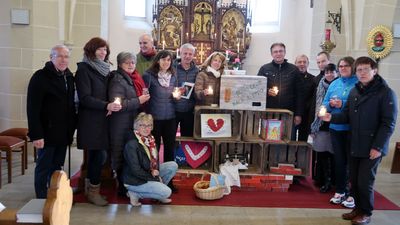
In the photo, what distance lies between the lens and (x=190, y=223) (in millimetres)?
3330

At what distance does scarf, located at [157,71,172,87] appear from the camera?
3.91m

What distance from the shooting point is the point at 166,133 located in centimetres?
400

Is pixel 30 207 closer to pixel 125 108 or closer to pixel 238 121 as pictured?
pixel 125 108

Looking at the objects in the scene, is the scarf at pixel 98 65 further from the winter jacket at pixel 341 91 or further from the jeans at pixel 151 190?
the winter jacket at pixel 341 91

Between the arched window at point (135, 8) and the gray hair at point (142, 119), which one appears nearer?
the gray hair at point (142, 119)

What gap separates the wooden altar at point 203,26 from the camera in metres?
8.08

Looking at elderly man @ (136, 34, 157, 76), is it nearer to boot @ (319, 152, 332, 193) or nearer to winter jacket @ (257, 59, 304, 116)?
winter jacket @ (257, 59, 304, 116)

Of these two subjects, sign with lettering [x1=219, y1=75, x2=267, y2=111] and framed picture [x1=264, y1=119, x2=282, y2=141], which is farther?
framed picture [x1=264, y1=119, x2=282, y2=141]

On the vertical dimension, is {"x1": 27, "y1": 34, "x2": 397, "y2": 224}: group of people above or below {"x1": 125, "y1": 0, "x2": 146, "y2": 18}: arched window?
below

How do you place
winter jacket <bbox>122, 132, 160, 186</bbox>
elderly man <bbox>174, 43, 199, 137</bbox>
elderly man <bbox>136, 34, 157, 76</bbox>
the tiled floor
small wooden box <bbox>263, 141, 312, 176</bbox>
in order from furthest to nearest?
small wooden box <bbox>263, 141, 312, 176</bbox>, elderly man <bbox>136, 34, 157, 76</bbox>, elderly man <bbox>174, 43, 199, 137</bbox>, winter jacket <bbox>122, 132, 160, 186</bbox>, the tiled floor

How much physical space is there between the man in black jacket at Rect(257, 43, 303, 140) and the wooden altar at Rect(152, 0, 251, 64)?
11.8 feet

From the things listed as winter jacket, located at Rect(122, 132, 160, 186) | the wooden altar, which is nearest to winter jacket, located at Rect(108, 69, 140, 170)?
winter jacket, located at Rect(122, 132, 160, 186)

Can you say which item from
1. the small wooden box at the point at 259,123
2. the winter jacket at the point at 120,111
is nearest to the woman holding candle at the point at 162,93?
the winter jacket at the point at 120,111

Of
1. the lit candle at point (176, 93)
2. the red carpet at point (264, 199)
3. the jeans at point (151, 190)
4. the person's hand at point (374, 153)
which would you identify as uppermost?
the lit candle at point (176, 93)
